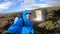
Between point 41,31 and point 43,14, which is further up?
point 43,14

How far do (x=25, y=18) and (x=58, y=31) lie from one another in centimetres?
68

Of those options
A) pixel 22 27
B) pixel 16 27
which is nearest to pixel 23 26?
pixel 22 27

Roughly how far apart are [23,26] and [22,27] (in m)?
0.03

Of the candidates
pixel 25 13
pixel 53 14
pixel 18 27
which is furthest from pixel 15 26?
pixel 53 14

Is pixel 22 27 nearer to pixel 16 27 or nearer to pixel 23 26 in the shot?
pixel 23 26

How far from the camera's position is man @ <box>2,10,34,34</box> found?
10.9ft

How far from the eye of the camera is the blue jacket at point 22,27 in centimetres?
332

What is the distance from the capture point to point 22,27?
339cm

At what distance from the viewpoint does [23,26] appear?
3.39 metres

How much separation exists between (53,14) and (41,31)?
405 millimetres

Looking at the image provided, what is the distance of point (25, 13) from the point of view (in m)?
3.42

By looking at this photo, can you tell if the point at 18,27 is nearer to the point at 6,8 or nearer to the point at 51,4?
the point at 6,8

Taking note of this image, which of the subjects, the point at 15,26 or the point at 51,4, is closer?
the point at 15,26

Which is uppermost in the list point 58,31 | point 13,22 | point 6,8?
point 6,8
